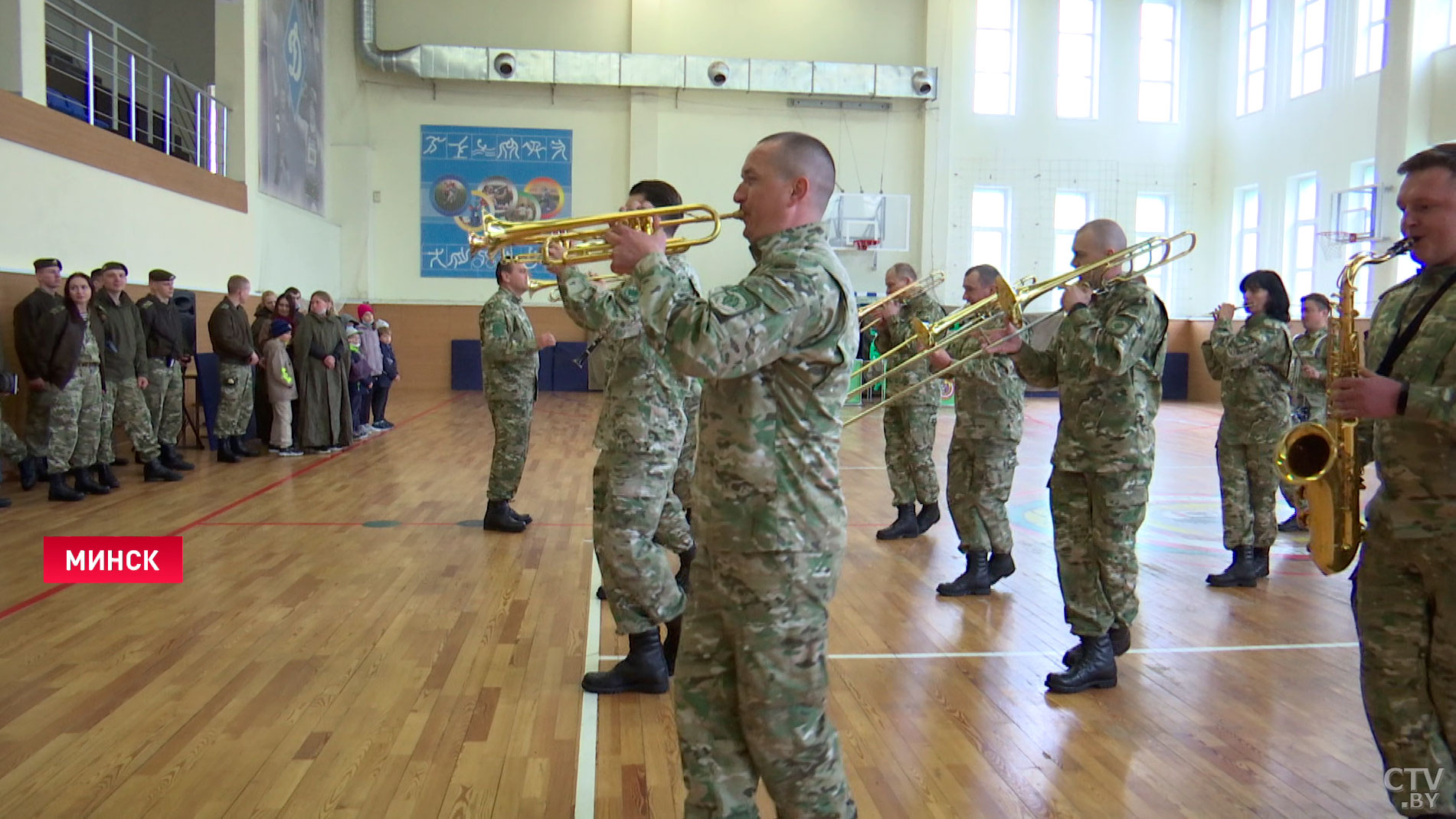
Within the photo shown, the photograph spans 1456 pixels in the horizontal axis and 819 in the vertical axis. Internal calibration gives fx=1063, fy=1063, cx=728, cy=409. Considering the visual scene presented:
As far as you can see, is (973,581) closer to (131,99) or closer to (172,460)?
(172,460)

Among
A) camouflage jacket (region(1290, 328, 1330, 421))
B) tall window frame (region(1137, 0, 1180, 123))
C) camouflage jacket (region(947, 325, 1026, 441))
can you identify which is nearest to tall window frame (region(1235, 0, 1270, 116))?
tall window frame (region(1137, 0, 1180, 123))

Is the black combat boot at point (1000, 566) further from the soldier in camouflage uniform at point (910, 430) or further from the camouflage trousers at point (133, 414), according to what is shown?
the camouflage trousers at point (133, 414)

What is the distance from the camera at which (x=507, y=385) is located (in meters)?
6.48

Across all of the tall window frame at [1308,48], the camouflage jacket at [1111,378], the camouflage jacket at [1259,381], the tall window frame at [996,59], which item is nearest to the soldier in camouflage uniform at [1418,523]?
the camouflage jacket at [1111,378]

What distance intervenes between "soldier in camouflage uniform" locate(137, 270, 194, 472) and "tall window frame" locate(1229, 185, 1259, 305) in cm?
1676

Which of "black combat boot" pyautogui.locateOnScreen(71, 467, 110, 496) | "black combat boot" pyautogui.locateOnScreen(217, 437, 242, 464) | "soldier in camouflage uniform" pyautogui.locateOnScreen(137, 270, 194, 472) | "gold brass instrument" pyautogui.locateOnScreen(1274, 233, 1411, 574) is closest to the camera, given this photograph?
"gold brass instrument" pyautogui.locateOnScreen(1274, 233, 1411, 574)

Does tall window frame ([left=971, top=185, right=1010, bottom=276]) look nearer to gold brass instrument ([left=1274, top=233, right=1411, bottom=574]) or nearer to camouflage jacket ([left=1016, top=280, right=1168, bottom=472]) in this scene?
camouflage jacket ([left=1016, top=280, right=1168, bottom=472])

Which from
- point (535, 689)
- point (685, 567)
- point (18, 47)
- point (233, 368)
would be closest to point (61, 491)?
point (233, 368)

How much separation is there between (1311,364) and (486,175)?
46.3ft

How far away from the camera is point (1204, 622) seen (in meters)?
4.93

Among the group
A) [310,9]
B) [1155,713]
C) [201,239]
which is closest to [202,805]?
[1155,713]

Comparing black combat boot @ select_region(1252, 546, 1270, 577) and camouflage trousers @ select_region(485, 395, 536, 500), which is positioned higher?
camouflage trousers @ select_region(485, 395, 536, 500)

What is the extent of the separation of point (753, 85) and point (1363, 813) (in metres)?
16.4

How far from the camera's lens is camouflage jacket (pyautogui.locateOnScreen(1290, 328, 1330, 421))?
22.9 ft
